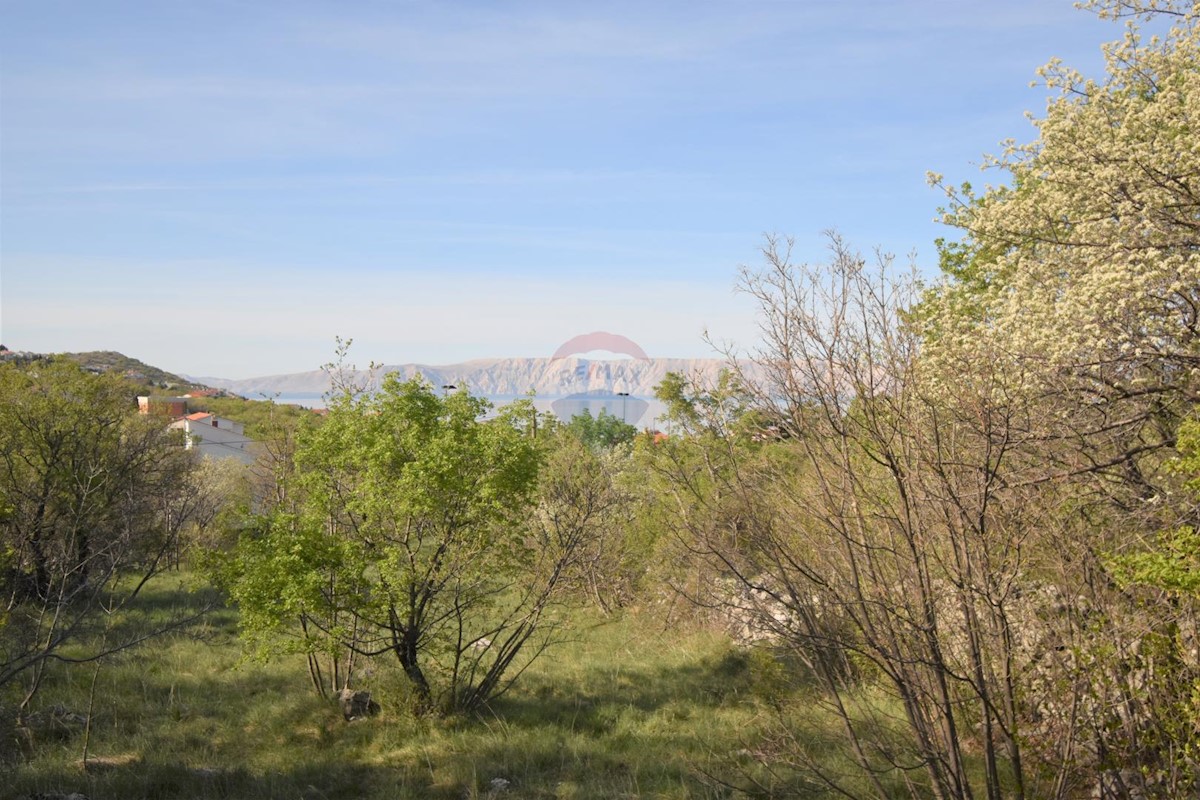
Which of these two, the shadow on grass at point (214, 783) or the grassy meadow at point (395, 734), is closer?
the shadow on grass at point (214, 783)

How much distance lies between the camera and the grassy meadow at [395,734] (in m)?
11.1

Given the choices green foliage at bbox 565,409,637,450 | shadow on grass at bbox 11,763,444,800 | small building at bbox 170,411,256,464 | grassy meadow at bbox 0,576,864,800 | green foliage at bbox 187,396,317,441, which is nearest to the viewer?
shadow on grass at bbox 11,763,444,800

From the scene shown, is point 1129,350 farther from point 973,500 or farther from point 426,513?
point 426,513

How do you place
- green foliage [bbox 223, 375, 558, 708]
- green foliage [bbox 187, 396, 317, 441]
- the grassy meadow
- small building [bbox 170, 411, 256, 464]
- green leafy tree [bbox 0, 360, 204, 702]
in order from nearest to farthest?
1. the grassy meadow
2. green foliage [bbox 223, 375, 558, 708]
3. green leafy tree [bbox 0, 360, 204, 702]
4. green foliage [bbox 187, 396, 317, 441]
5. small building [bbox 170, 411, 256, 464]

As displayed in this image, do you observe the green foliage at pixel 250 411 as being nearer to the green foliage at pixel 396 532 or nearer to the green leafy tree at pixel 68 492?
the green leafy tree at pixel 68 492

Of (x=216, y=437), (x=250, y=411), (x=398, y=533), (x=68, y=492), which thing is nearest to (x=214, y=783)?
(x=398, y=533)

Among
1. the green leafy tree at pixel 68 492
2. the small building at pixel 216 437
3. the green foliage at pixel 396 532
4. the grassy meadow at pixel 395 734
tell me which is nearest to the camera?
the grassy meadow at pixel 395 734

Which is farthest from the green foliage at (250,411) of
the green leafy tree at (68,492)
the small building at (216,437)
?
the green leafy tree at (68,492)

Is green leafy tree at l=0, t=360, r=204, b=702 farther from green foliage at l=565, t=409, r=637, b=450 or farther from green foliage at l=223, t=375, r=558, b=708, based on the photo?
green foliage at l=565, t=409, r=637, b=450

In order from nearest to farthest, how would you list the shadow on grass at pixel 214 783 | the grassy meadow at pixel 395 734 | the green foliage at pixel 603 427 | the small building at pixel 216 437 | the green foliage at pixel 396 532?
the shadow on grass at pixel 214 783 < the grassy meadow at pixel 395 734 < the green foliage at pixel 396 532 < the small building at pixel 216 437 < the green foliage at pixel 603 427

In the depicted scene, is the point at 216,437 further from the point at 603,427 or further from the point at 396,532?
the point at 396,532

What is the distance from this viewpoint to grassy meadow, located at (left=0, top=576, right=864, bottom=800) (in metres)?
11.1

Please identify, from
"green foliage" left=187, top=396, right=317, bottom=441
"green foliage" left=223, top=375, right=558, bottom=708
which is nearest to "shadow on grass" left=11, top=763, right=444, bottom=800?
"green foliage" left=223, top=375, right=558, bottom=708

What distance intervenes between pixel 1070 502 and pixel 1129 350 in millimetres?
2312
